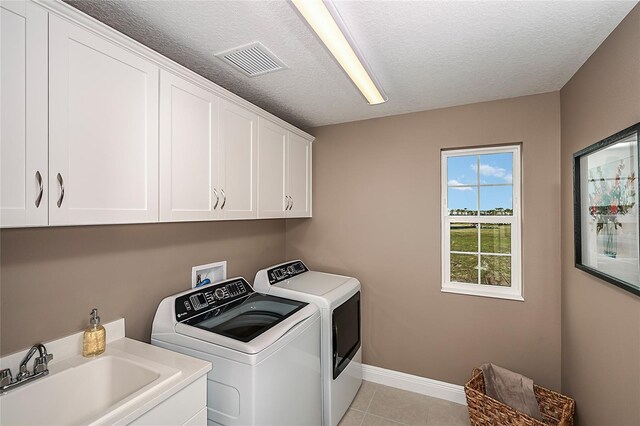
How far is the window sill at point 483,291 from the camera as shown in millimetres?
2337

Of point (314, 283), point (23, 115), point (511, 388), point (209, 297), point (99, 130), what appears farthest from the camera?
point (314, 283)

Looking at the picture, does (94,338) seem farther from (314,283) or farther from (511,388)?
(511,388)

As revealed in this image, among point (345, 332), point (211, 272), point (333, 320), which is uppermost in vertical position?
point (211, 272)

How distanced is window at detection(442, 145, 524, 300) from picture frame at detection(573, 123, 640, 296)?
0.57 meters

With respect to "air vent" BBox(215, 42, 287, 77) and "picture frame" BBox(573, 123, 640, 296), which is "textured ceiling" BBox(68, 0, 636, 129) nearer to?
"air vent" BBox(215, 42, 287, 77)

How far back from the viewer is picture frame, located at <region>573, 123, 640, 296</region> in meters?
1.30

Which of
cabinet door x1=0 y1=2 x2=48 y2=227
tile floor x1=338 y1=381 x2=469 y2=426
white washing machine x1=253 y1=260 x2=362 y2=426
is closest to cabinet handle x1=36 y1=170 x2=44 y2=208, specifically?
cabinet door x1=0 y1=2 x2=48 y2=227

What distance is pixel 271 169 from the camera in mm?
2373

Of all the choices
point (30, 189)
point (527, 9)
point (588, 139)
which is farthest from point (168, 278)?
point (588, 139)

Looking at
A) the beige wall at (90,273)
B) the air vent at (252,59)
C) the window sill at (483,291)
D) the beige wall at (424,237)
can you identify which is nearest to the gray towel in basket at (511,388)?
the beige wall at (424,237)

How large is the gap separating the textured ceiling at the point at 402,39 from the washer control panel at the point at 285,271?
4.88 feet

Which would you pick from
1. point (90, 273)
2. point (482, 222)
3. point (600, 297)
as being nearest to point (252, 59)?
point (90, 273)

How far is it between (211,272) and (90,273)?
84 cm

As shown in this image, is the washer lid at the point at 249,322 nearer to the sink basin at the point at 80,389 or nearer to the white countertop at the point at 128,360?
the white countertop at the point at 128,360
